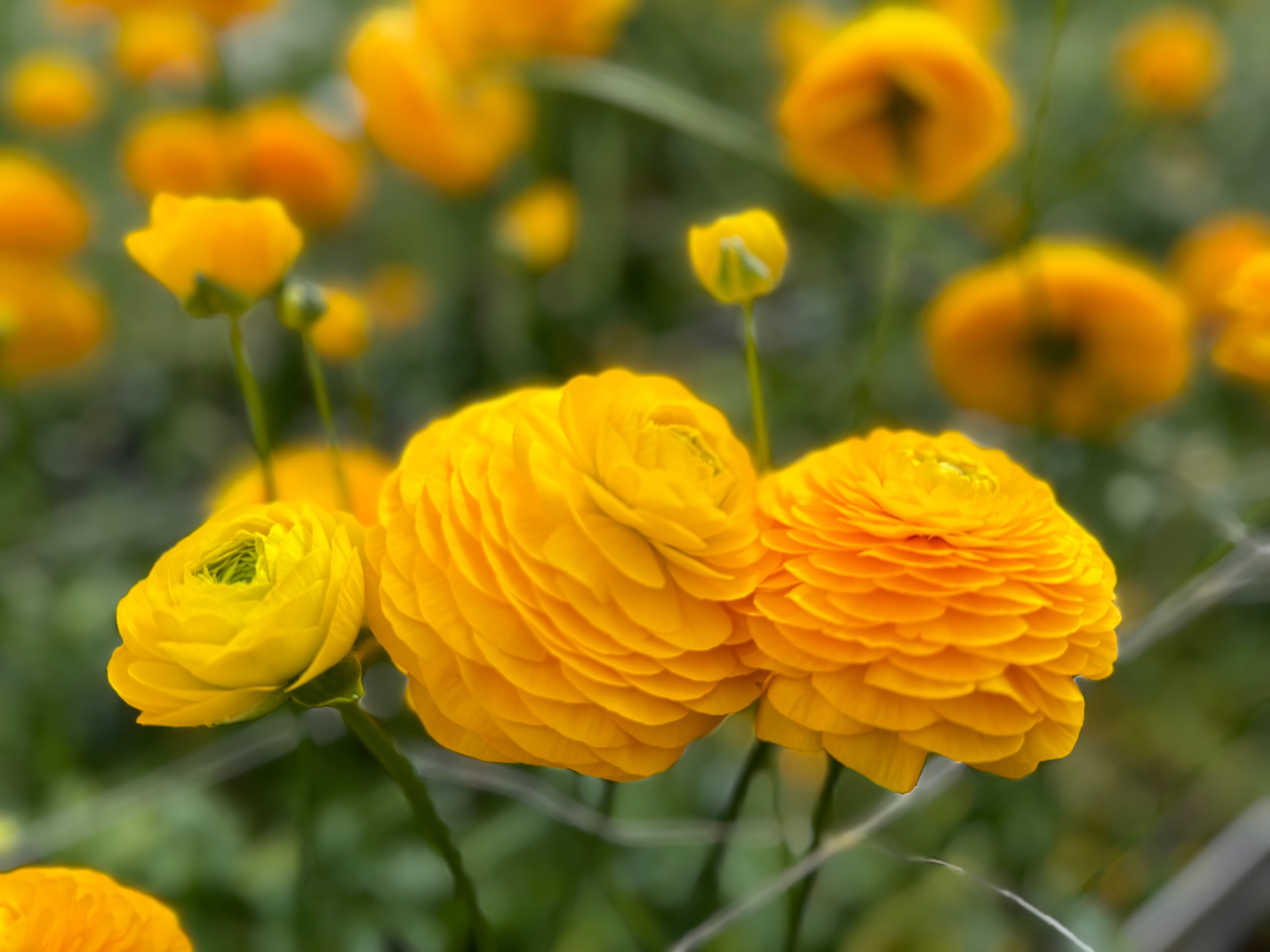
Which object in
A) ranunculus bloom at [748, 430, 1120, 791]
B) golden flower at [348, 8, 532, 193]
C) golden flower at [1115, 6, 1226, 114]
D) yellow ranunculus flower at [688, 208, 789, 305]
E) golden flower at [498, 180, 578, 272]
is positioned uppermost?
golden flower at [1115, 6, 1226, 114]

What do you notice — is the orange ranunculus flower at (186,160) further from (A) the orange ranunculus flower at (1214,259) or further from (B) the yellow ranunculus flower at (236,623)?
(A) the orange ranunculus flower at (1214,259)

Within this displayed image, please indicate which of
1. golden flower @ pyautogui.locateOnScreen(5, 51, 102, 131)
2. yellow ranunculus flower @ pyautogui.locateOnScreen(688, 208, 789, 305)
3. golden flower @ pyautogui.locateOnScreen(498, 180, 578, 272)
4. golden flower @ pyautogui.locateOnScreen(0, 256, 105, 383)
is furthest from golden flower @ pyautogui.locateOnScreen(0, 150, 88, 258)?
yellow ranunculus flower @ pyautogui.locateOnScreen(688, 208, 789, 305)

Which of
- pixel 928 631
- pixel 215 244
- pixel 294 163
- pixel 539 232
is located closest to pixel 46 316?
pixel 294 163

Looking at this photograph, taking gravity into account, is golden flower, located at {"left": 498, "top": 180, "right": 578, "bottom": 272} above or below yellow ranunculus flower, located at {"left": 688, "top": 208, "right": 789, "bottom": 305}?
below

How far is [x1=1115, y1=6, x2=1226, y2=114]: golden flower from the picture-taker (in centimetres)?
63

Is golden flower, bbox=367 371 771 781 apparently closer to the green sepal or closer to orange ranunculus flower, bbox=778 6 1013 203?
the green sepal

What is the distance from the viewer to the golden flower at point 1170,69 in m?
0.63

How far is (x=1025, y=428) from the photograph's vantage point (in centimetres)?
58

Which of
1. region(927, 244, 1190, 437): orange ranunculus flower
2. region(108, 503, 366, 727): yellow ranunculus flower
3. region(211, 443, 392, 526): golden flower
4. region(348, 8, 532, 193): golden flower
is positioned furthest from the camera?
region(348, 8, 532, 193): golden flower

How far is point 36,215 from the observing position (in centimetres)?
54

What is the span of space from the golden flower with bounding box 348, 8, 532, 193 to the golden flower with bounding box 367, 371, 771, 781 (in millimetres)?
424

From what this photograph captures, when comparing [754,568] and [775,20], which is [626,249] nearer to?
[775,20]

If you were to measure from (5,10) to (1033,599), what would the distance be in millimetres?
1547

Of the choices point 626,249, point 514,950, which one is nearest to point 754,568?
point 514,950
